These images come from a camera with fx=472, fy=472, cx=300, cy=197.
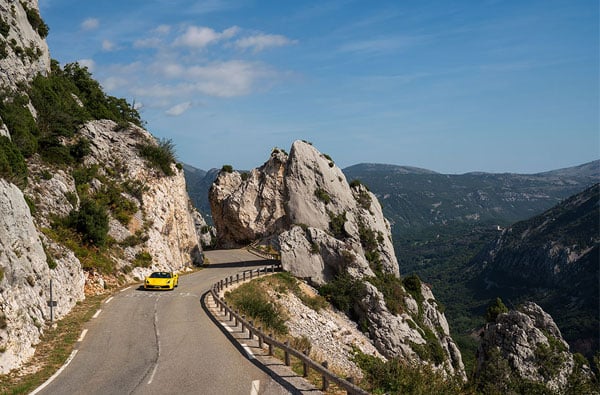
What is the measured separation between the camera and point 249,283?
3731 cm

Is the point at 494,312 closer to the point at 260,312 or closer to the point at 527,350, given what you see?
the point at 527,350

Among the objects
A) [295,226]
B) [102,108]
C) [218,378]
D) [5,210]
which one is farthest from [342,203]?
[218,378]

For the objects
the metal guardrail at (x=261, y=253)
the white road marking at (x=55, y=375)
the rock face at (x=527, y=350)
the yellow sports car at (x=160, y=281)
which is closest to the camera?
the white road marking at (x=55, y=375)

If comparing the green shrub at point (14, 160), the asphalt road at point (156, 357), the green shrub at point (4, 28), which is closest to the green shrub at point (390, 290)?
the asphalt road at point (156, 357)

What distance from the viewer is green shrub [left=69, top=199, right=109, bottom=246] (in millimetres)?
32844

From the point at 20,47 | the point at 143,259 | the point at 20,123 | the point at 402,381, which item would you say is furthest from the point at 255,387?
the point at 20,47

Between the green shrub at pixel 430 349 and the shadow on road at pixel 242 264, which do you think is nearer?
the green shrub at pixel 430 349

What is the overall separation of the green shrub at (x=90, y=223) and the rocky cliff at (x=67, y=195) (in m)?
0.07

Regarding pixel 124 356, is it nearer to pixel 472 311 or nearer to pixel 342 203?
pixel 342 203

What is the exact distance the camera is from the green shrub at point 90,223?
108 feet

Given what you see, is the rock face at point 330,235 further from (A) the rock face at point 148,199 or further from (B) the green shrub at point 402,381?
(B) the green shrub at point 402,381

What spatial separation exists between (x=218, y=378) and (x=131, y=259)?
2631 cm

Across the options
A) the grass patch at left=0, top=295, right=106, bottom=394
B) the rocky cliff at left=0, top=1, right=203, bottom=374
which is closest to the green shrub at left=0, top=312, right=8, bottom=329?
the rocky cliff at left=0, top=1, right=203, bottom=374

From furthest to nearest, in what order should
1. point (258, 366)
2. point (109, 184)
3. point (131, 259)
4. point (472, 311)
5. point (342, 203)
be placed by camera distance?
point (472, 311), point (342, 203), point (109, 184), point (131, 259), point (258, 366)
